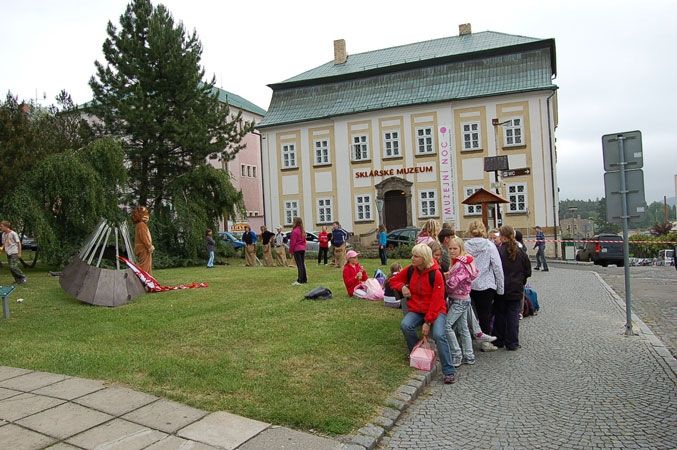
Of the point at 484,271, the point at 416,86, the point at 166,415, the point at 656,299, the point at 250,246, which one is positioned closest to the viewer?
the point at 166,415

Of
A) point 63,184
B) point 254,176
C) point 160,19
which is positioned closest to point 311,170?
point 160,19

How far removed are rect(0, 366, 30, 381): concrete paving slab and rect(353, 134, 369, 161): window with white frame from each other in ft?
111

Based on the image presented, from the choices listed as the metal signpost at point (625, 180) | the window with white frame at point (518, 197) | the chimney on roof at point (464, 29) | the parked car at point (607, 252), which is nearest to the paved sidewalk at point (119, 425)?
the metal signpost at point (625, 180)

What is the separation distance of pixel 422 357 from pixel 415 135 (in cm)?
3240

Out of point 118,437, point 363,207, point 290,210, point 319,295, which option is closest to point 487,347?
point 319,295

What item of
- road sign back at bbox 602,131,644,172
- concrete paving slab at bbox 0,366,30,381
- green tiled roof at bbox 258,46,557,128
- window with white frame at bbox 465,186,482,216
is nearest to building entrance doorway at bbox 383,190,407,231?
window with white frame at bbox 465,186,482,216

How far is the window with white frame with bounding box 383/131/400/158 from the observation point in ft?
127

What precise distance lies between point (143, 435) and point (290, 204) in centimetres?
3739

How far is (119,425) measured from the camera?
16.0 ft

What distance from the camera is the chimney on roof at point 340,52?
45094 millimetres

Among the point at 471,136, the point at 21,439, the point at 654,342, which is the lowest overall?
Answer: the point at 654,342

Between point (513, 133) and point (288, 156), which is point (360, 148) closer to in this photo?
point (288, 156)

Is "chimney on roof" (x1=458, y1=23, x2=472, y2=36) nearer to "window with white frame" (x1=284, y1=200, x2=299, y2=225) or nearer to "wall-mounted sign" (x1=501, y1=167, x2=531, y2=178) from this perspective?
"window with white frame" (x1=284, y1=200, x2=299, y2=225)

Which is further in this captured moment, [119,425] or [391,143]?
[391,143]
